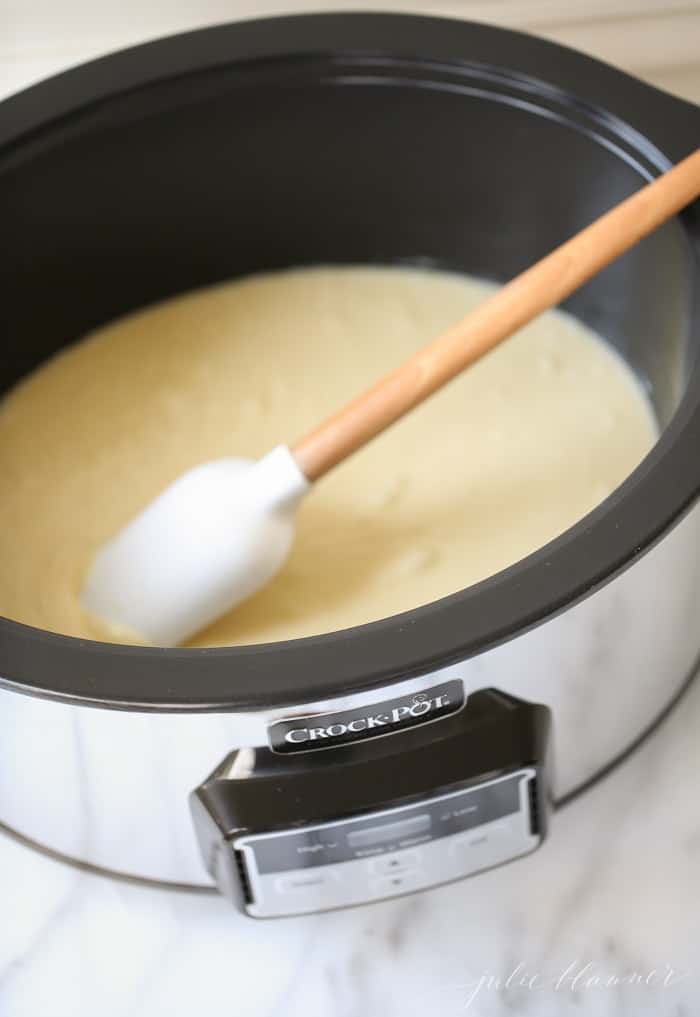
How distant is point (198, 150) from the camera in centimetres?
109

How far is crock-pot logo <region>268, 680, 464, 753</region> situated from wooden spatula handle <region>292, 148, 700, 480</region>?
0.21 m

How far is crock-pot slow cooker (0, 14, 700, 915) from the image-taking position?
2.25 feet

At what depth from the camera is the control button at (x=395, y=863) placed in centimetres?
79

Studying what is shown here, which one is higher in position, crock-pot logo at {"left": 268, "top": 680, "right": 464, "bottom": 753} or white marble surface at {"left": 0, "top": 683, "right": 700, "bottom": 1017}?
crock-pot logo at {"left": 268, "top": 680, "right": 464, "bottom": 753}

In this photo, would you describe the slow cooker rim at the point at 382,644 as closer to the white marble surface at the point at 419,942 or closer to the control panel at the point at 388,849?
the control panel at the point at 388,849

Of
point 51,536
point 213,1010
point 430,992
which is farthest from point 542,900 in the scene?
point 51,536

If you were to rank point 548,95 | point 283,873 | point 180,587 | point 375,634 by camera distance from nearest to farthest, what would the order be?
point 375,634 < point 283,873 < point 180,587 < point 548,95

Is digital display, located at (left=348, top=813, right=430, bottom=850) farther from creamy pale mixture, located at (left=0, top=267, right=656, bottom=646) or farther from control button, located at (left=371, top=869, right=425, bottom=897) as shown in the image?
creamy pale mixture, located at (left=0, top=267, right=656, bottom=646)

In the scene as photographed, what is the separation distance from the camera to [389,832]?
77cm

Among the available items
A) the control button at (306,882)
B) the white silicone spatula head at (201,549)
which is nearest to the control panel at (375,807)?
the control button at (306,882)

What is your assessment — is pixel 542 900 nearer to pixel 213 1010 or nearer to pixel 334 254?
pixel 213 1010

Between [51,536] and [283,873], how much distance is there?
372 millimetres
